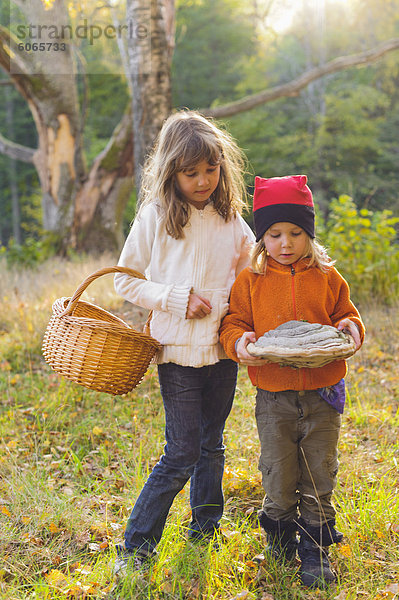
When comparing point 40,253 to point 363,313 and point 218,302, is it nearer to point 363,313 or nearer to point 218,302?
point 363,313

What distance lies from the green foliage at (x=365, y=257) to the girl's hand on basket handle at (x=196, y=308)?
4676mm

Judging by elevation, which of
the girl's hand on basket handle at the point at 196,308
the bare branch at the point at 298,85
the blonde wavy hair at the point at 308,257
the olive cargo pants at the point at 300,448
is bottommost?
the olive cargo pants at the point at 300,448

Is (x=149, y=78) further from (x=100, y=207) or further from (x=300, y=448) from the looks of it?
(x=300, y=448)

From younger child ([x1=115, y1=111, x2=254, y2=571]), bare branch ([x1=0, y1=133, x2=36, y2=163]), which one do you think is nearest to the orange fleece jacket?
younger child ([x1=115, y1=111, x2=254, y2=571])

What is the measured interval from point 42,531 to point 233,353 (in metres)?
1.41

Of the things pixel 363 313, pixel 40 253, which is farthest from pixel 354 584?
pixel 40 253

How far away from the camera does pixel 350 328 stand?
2.31m

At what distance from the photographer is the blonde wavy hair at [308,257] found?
2.41 meters

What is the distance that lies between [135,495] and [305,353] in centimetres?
154

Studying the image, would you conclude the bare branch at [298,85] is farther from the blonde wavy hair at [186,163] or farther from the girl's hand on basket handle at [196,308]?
the girl's hand on basket handle at [196,308]

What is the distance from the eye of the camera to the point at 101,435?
3.97m

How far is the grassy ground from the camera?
242 cm

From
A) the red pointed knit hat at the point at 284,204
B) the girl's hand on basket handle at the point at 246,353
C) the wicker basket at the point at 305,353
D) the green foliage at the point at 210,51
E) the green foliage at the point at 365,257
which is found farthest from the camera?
the green foliage at the point at 210,51

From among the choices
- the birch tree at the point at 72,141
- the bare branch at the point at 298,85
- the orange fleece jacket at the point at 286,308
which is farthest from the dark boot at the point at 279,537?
the bare branch at the point at 298,85
